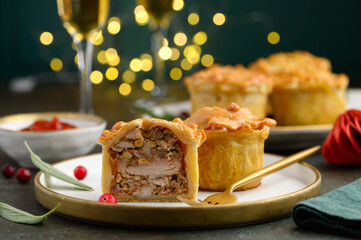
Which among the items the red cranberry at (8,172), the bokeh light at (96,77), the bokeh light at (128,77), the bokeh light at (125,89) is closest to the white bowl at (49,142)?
the red cranberry at (8,172)

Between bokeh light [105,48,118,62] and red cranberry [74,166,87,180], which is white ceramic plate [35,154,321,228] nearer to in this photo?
red cranberry [74,166,87,180]

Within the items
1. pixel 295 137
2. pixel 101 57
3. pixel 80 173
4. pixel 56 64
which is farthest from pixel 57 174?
pixel 56 64

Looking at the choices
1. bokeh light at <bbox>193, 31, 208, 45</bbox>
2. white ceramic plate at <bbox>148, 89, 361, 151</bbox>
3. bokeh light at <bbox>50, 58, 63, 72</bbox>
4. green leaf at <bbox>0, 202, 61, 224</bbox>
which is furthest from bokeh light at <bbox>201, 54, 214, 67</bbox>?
green leaf at <bbox>0, 202, 61, 224</bbox>

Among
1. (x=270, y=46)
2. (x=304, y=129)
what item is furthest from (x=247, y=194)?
(x=270, y=46)

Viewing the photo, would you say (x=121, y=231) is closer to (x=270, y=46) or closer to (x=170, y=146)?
(x=170, y=146)

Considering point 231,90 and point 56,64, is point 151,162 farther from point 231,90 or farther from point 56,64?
point 56,64

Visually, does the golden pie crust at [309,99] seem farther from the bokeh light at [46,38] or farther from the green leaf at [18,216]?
the bokeh light at [46,38]
